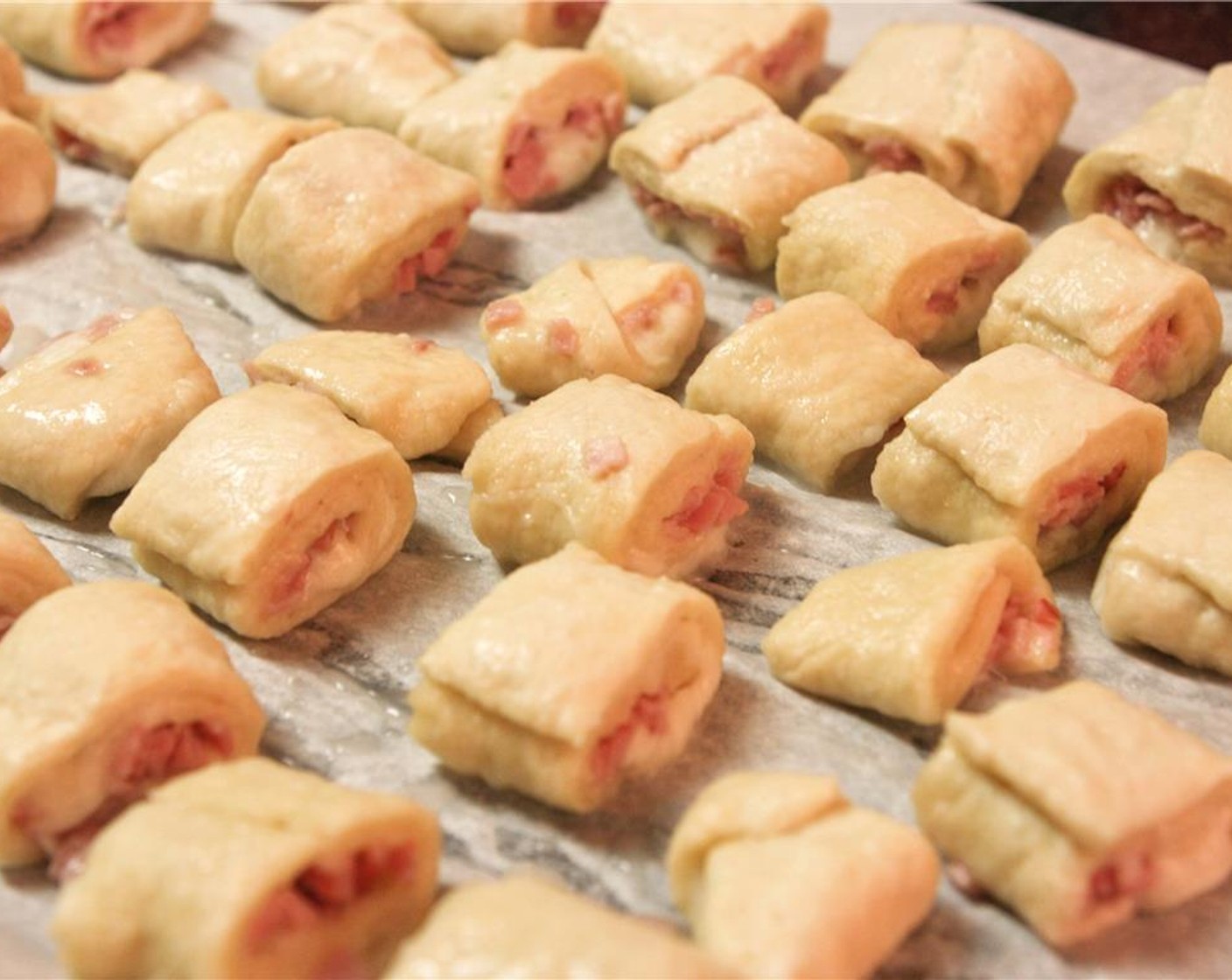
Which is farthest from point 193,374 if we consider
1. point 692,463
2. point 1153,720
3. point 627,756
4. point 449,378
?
point 1153,720

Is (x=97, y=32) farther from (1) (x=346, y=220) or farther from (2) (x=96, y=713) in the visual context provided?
(2) (x=96, y=713)

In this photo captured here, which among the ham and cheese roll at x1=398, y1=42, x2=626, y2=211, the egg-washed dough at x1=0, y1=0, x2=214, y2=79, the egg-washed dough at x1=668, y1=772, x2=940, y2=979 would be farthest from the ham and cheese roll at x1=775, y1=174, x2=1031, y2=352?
the egg-washed dough at x1=0, y1=0, x2=214, y2=79

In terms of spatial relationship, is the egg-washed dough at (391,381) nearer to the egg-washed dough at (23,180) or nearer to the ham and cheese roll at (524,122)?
the ham and cheese roll at (524,122)

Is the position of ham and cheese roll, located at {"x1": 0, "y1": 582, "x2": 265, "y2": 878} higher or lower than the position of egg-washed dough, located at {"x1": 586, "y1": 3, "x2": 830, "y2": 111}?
lower

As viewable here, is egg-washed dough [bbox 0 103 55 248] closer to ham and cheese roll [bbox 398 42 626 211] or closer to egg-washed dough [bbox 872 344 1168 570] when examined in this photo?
ham and cheese roll [bbox 398 42 626 211]

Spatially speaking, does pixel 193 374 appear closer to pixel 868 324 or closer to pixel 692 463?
pixel 692 463

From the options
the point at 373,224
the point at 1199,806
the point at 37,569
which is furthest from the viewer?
the point at 373,224
